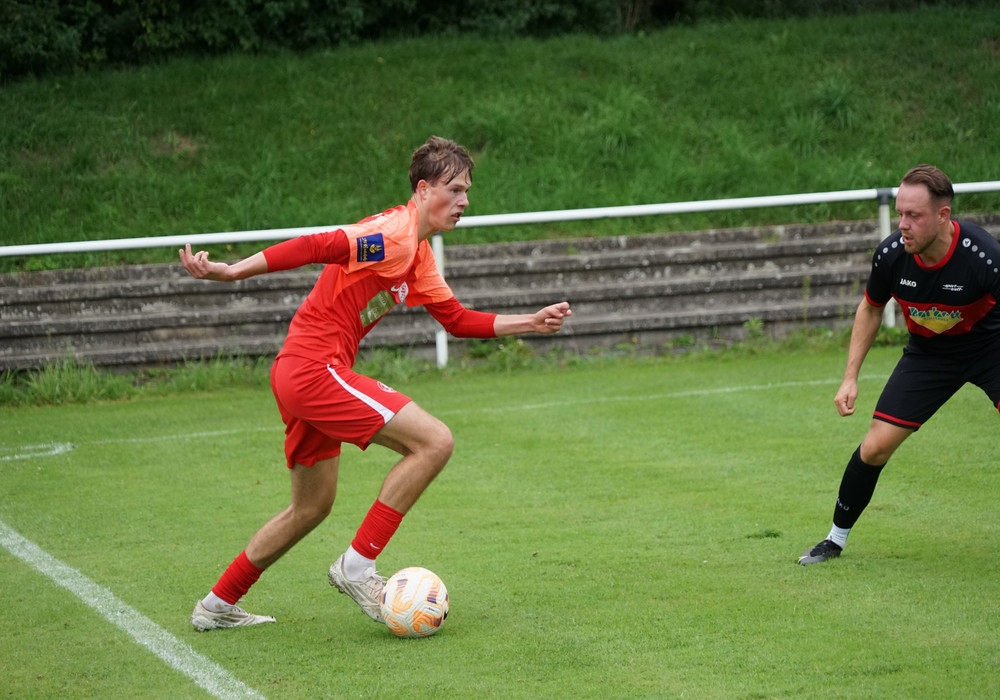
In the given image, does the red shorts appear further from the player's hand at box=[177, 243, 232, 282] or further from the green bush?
the green bush

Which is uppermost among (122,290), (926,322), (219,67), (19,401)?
(219,67)

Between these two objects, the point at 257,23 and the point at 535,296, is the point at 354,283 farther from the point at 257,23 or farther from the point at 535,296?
the point at 257,23

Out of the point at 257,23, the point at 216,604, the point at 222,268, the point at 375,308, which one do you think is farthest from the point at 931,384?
the point at 257,23

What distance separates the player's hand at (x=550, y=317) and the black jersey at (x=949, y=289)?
160cm

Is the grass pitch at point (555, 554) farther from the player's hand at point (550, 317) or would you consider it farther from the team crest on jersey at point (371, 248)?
the team crest on jersey at point (371, 248)

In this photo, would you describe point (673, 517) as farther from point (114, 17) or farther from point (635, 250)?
point (114, 17)

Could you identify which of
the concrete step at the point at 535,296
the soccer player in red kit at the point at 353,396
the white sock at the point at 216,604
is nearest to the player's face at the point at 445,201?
the soccer player in red kit at the point at 353,396

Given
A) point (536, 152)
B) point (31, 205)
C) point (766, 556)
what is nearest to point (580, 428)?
point (766, 556)

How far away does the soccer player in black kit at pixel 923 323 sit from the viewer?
552cm

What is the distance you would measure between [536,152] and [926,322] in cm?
1138

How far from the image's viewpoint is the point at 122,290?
1262cm

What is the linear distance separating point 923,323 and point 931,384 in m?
0.31

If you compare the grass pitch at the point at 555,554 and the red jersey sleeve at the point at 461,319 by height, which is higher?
the red jersey sleeve at the point at 461,319

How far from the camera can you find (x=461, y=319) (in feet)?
18.6
